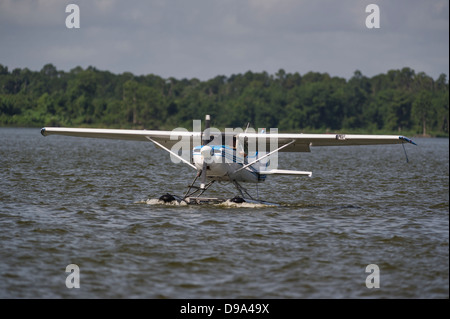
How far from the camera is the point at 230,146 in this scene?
Result: 1488 cm

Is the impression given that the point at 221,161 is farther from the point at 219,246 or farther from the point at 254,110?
the point at 254,110

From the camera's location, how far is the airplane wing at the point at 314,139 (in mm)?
14651

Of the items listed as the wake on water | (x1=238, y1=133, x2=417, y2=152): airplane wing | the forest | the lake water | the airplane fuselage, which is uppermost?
the forest

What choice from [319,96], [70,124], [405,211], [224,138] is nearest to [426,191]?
[405,211]

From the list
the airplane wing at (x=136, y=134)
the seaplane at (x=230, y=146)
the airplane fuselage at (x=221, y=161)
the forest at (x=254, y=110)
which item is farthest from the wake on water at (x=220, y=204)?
the forest at (x=254, y=110)

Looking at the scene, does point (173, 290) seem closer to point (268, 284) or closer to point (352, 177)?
point (268, 284)

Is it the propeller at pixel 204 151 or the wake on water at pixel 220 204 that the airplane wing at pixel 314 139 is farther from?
the wake on water at pixel 220 204

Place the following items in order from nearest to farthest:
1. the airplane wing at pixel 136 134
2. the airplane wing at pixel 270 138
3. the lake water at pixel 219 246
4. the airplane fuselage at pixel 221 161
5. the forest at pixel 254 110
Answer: the lake water at pixel 219 246
the airplane fuselage at pixel 221 161
the airplane wing at pixel 270 138
the airplane wing at pixel 136 134
the forest at pixel 254 110

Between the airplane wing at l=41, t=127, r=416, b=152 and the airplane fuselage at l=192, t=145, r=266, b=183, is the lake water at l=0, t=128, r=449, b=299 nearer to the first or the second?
the airplane fuselage at l=192, t=145, r=266, b=183

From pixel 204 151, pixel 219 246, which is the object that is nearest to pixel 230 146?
pixel 204 151

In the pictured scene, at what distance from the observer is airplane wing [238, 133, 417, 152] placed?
1465 cm

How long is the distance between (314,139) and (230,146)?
211cm

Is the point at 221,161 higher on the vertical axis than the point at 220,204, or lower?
higher

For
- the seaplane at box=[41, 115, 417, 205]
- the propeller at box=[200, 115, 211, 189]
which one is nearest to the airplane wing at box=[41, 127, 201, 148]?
the seaplane at box=[41, 115, 417, 205]
